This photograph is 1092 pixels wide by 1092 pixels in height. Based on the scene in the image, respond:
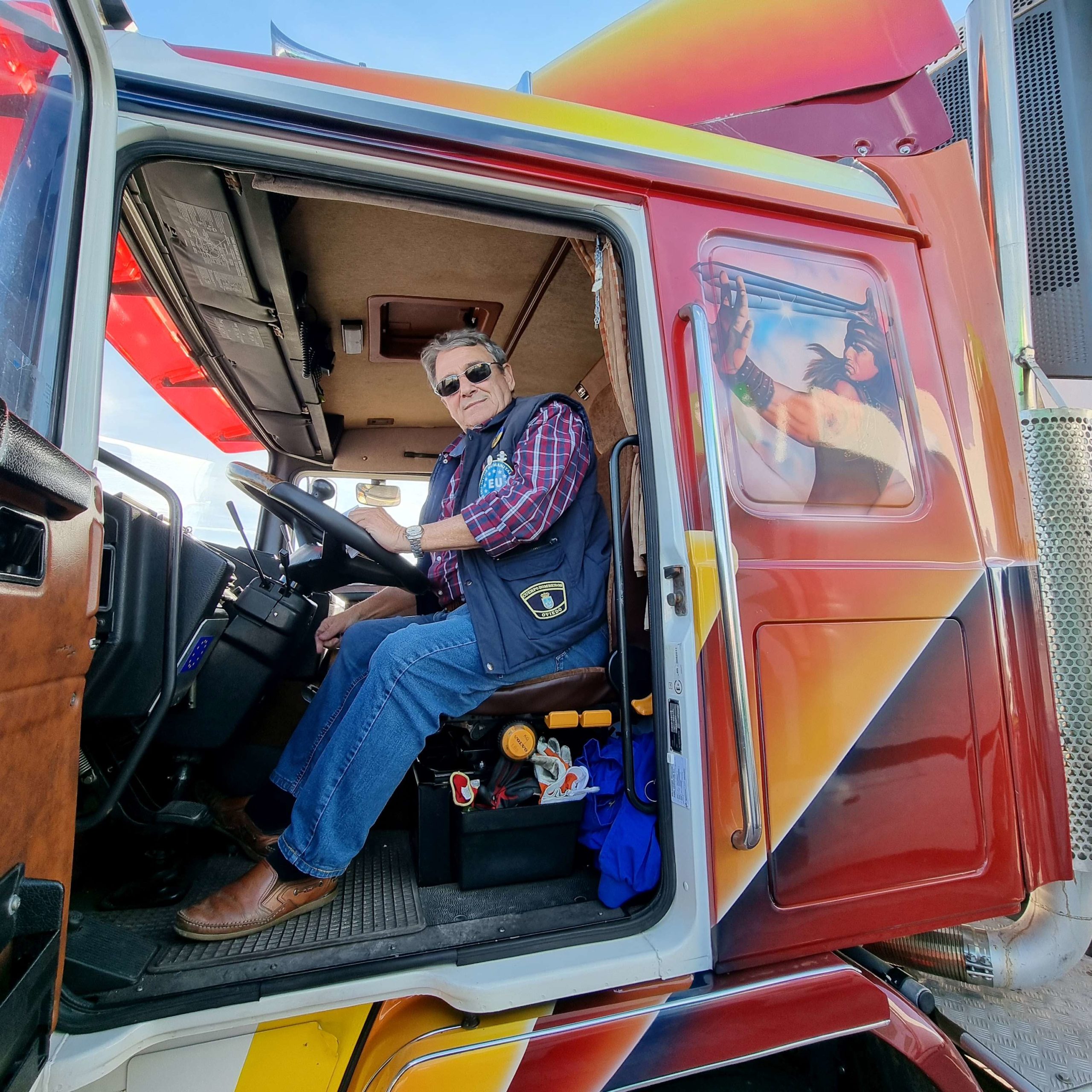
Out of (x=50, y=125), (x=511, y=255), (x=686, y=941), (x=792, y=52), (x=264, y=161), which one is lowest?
(x=686, y=941)

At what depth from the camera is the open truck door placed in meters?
0.69

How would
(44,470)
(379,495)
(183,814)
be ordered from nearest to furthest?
(44,470) → (183,814) → (379,495)

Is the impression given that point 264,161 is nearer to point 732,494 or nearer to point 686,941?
point 732,494

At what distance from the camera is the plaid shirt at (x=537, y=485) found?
5.23 ft

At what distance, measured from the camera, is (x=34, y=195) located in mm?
903

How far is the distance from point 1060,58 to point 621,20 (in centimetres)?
118

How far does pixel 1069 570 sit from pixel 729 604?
89 cm

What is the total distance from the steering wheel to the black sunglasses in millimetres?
514

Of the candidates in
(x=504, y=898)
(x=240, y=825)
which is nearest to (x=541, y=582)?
(x=504, y=898)

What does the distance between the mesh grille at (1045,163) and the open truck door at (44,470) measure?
2.11 metres

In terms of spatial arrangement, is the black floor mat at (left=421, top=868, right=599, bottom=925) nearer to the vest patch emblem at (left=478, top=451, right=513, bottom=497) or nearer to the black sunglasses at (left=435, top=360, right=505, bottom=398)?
the vest patch emblem at (left=478, top=451, right=513, bottom=497)

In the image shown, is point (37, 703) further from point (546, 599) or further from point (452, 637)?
point (546, 599)

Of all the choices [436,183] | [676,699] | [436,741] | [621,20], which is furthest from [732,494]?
[621,20]

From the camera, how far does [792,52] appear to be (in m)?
1.68
